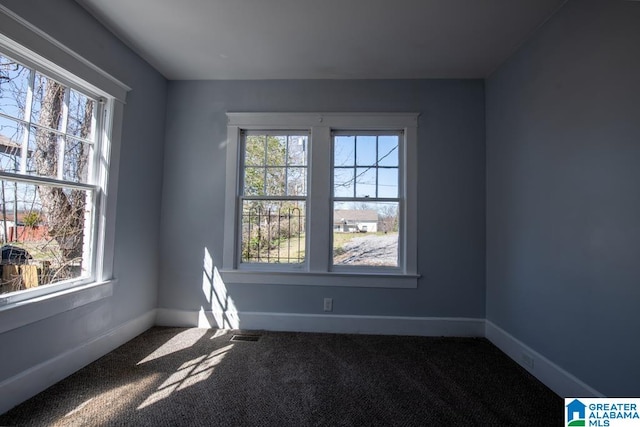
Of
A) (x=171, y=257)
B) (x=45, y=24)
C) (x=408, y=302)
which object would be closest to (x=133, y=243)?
(x=171, y=257)

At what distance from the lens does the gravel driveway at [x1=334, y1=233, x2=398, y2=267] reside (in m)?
2.93

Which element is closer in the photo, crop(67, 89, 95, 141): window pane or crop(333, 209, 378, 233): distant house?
crop(67, 89, 95, 141): window pane

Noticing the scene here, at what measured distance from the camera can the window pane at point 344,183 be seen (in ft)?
9.68

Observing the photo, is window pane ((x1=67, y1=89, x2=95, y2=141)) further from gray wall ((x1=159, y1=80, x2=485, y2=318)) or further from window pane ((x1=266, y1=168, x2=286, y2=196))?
window pane ((x1=266, y1=168, x2=286, y2=196))

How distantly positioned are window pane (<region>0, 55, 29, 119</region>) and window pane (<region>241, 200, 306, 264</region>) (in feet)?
5.75

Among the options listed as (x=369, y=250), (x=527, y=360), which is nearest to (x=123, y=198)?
(x=369, y=250)

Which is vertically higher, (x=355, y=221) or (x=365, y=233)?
(x=355, y=221)

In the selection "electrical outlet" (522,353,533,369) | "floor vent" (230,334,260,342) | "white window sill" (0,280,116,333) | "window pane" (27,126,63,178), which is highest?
"window pane" (27,126,63,178)

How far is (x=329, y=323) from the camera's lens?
9.22ft

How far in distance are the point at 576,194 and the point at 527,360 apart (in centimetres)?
133

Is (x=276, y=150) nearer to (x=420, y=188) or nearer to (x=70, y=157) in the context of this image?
(x=420, y=188)

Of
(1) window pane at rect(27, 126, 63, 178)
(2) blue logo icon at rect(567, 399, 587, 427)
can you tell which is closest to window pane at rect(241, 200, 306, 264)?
(1) window pane at rect(27, 126, 63, 178)

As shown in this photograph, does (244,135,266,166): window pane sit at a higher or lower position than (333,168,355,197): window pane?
higher

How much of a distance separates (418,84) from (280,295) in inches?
104
